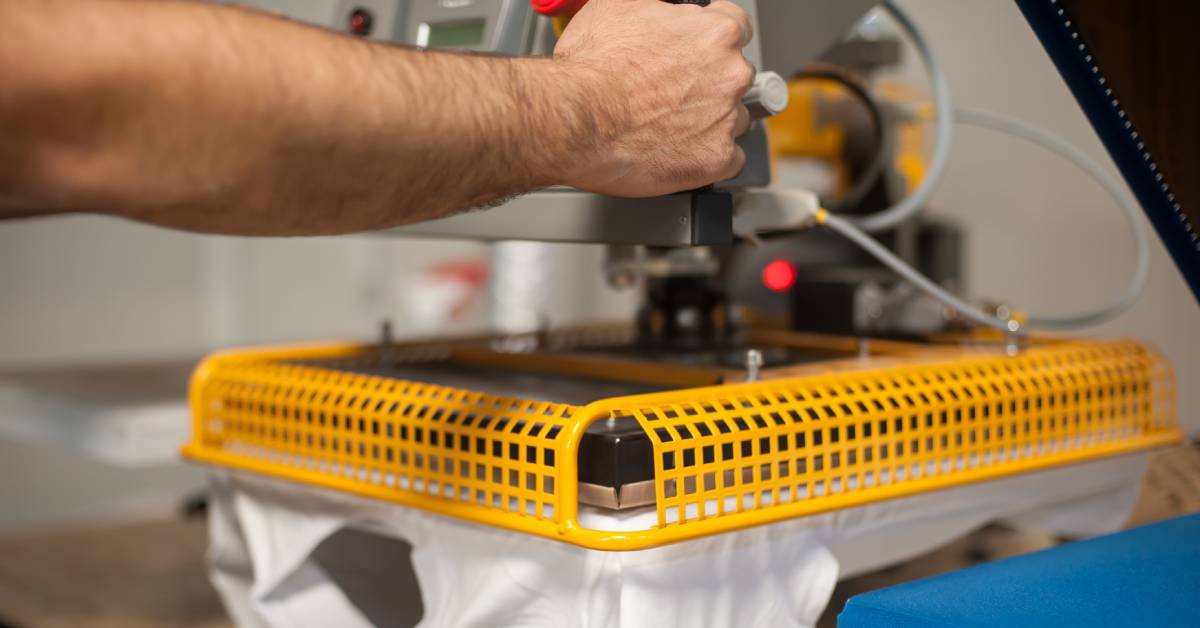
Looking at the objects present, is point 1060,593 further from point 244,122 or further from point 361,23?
point 361,23

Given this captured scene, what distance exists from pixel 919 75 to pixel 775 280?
115cm

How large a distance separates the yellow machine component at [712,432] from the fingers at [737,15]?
209 millimetres

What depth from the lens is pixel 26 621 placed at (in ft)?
3.60

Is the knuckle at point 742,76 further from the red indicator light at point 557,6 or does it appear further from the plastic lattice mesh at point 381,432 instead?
the plastic lattice mesh at point 381,432

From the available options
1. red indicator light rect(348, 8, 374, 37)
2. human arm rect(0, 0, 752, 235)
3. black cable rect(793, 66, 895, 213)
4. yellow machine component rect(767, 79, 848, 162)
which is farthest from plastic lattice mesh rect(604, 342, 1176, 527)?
yellow machine component rect(767, 79, 848, 162)

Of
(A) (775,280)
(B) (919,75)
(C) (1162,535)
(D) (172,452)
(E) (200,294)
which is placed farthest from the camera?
(E) (200,294)

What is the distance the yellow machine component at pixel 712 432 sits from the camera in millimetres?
607

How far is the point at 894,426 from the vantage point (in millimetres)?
701

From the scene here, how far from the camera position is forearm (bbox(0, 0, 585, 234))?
43 centimetres

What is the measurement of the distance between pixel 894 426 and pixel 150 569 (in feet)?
3.42

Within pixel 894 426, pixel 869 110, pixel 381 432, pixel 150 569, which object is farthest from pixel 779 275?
pixel 150 569

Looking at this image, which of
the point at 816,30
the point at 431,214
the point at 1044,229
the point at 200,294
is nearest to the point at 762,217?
the point at 816,30

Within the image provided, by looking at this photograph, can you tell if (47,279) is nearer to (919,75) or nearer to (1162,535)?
(919,75)

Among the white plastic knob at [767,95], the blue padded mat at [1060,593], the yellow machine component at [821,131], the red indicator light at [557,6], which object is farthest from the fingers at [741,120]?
the yellow machine component at [821,131]
